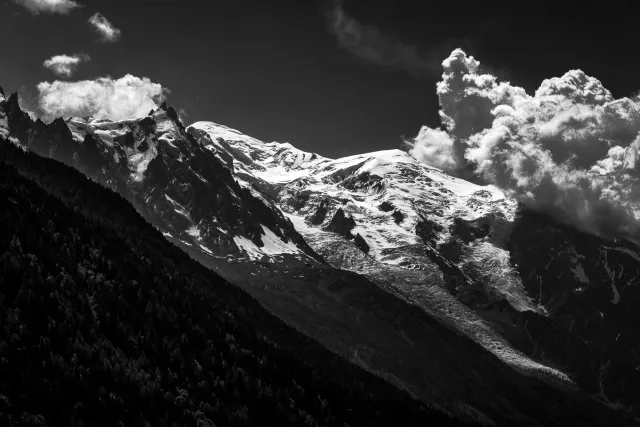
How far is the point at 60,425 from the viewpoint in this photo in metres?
198

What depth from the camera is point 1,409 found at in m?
191

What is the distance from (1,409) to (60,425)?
15.3m
